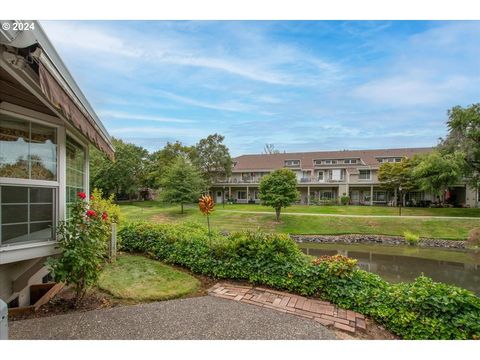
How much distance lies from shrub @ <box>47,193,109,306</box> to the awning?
0.98 m

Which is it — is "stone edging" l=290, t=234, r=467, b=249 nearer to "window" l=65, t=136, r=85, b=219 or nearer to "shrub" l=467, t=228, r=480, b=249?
"shrub" l=467, t=228, r=480, b=249

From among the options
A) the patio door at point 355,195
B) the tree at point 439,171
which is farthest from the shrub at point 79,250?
the patio door at point 355,195

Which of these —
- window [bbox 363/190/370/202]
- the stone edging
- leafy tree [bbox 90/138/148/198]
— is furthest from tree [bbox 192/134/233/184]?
the stone edging

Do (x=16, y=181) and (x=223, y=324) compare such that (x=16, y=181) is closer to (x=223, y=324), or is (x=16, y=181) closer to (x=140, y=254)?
(x=223, y=324)

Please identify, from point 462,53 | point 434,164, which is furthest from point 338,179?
point 462,53


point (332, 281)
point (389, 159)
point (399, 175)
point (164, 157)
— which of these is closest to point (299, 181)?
point (399, 175)

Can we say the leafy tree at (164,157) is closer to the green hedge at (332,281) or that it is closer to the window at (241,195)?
the window at (241,195)

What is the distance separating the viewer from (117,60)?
644 cm

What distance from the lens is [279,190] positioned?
747 inches

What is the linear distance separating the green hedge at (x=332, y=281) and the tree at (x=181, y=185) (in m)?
15.6

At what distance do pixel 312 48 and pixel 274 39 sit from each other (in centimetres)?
89

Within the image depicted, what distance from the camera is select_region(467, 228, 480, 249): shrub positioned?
1473 centimetres

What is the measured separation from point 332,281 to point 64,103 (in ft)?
13.4
